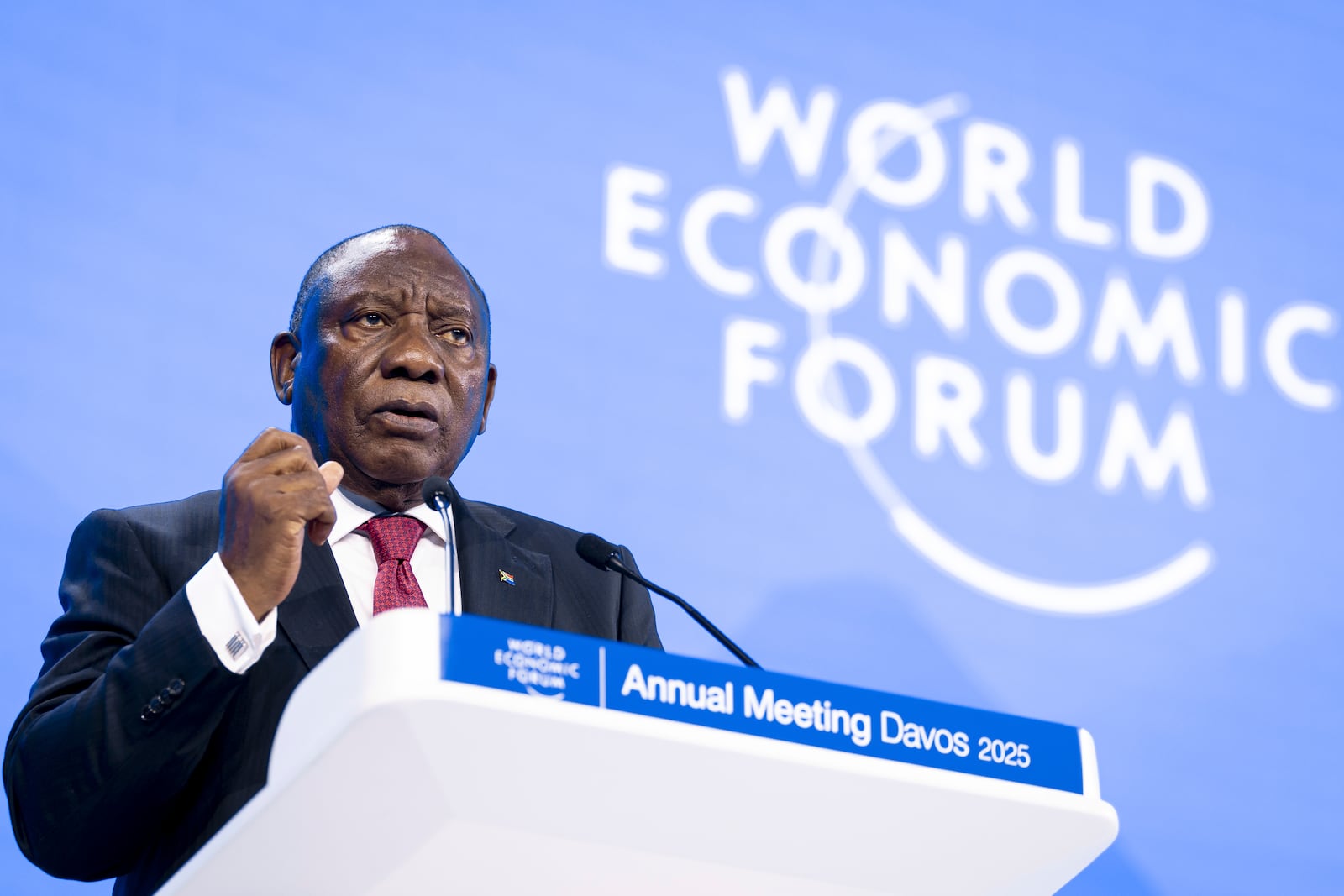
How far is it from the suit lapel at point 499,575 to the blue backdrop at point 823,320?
0.70 metres

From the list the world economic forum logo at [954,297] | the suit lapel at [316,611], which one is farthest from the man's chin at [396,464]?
the world economic forum logo at [954,297]

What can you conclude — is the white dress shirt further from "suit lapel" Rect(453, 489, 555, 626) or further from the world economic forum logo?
the world economic forum logo

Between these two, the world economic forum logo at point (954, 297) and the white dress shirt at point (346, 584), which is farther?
the world economic forum logo at point (954, 297)

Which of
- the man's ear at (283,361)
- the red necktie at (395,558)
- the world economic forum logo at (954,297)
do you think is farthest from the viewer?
the world economic forum logo at (954,297)

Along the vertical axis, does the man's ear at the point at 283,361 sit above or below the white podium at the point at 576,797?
above

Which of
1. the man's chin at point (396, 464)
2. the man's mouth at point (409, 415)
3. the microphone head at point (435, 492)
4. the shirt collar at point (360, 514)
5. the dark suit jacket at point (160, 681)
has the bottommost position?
the dark suit jacket at point (160, 681)

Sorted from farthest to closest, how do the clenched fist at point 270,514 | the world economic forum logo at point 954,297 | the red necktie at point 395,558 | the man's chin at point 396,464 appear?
the world economic forum logo at point 954,297, the man's chin at point 396,464, the red necktie at point 395,558, the clenched fist at point 270,514

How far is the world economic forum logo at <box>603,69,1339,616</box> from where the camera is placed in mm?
3385

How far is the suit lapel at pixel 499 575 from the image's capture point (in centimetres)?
225

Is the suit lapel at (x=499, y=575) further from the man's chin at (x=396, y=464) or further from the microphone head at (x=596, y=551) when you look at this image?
the microphone head at (x=596, y=551)

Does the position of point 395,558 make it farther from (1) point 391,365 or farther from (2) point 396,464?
(1) point 391,365

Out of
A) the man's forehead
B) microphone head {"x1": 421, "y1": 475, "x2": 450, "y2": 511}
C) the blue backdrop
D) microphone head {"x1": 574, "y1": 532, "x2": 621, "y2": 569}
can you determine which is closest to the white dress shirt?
microphone head {"x1": 421, "y1": 475, "x2": 450, "y2": 511}

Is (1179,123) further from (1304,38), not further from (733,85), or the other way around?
(733,85)

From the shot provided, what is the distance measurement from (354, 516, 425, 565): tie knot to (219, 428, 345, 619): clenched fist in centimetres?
56
